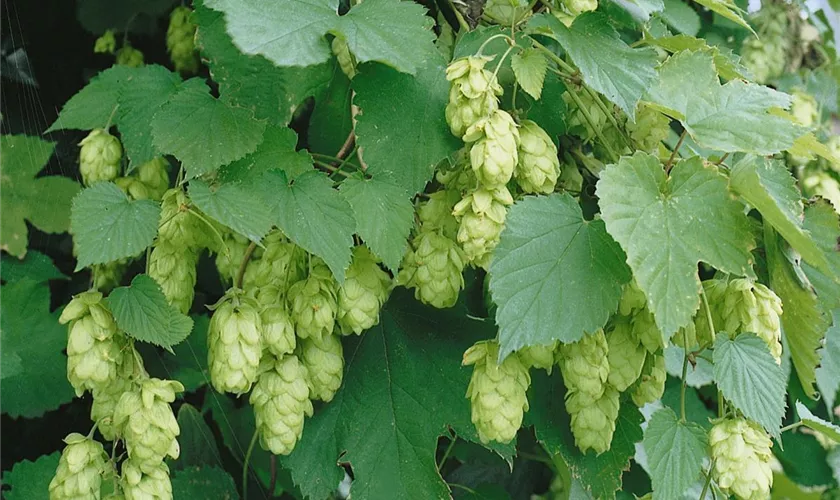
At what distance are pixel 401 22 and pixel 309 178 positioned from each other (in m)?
0.22

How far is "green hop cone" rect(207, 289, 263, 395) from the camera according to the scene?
3.24 feet

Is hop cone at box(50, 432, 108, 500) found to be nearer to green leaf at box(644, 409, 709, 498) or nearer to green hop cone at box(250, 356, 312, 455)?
green hop cone at box(250, 356, 312, 455)

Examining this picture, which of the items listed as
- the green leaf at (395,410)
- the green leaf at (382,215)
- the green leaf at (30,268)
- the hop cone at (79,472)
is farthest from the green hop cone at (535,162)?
the green leaf at (30,268)

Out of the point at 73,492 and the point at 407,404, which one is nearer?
the point at 73,492

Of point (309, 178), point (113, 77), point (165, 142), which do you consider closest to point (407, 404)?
point (309, 178)

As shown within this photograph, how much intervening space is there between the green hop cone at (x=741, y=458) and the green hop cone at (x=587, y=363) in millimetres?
158

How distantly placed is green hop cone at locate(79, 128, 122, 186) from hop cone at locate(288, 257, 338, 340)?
36 cm

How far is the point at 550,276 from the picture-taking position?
0.95 meters

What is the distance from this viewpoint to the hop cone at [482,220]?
0.97 meters

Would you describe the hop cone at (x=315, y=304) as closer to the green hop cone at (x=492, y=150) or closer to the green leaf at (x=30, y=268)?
the green hop cone at (x=492, y=150)

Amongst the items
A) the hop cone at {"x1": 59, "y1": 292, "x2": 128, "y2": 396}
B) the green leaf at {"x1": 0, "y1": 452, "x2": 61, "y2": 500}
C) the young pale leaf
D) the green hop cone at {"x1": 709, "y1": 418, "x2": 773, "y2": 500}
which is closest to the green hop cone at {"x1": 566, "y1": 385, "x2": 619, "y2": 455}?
the green hop cone at {"x1": 709, "y1": 418, "x2": 773, "y2": 500}

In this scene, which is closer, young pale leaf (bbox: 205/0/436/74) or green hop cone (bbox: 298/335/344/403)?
young pale leaf (bbox: 205/0/436/74)

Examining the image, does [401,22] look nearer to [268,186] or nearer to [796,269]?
[268,186]

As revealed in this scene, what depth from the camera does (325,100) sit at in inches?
49.1
